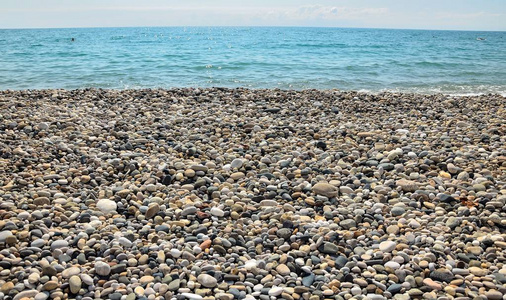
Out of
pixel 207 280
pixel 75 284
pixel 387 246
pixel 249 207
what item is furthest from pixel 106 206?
pixel 387 246

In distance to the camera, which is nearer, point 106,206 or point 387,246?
point 387,246

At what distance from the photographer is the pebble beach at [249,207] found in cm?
295

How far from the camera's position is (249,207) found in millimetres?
4020

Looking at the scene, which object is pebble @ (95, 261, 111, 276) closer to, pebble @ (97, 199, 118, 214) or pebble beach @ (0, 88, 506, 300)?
pebble beach @ (0, 88, 506, 300)

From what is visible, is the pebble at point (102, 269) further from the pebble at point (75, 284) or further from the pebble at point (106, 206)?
the pebble at point (106, 206)

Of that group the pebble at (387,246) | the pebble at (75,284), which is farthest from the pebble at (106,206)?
the pebble at (387,246)

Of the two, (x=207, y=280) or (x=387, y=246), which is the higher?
(x=387, y=246)

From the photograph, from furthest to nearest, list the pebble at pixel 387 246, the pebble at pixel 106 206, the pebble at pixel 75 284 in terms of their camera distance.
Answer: the pebble at pixel 106 206, the pebble at pixel 387 246, the pebble at pixel 75 284

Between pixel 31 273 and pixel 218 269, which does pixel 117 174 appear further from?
pixel 218 269

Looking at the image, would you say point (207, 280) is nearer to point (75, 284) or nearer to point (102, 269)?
point (102, 269)

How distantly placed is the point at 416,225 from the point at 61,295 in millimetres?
3093

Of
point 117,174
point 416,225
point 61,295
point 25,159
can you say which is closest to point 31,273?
point 61,295

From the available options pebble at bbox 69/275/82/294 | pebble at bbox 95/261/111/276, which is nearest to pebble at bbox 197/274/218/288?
pebble at bbox 95/261/111/276

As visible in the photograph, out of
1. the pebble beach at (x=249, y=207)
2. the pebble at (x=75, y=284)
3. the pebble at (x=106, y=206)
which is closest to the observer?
the pebble at (x=75, y=284)
